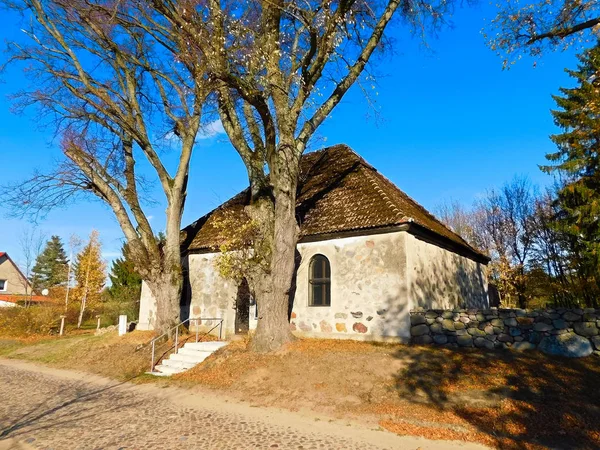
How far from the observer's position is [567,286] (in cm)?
2067

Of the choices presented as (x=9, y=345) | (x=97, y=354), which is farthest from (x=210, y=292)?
(x=9, y=345)

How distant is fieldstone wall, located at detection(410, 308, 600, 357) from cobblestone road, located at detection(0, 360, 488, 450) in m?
5.73

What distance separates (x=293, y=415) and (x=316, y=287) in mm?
6785

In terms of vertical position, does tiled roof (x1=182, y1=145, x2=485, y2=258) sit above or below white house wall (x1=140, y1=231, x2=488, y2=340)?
above

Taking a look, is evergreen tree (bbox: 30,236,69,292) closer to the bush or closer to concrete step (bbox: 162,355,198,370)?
the bush

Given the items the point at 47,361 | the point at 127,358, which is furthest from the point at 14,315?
the point at 127,358

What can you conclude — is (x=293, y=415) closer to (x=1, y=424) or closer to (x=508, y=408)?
(x=508, y=408)

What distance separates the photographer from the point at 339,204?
14.6m

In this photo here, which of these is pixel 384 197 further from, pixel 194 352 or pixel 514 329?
pixel 194 352

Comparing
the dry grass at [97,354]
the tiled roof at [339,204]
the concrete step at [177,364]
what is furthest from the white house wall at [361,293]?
the dry grass at [97,354]

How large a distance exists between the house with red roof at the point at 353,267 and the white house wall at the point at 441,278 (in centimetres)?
3

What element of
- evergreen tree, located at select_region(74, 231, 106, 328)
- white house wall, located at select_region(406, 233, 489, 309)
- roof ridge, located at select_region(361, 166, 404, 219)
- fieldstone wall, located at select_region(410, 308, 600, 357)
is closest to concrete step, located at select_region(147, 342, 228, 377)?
fieldstone wall, located at select_region(410, 308, 600, 357)

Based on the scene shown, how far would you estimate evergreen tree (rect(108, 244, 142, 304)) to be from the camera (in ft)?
Answer: 90.4

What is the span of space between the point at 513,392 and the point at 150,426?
6.60m
